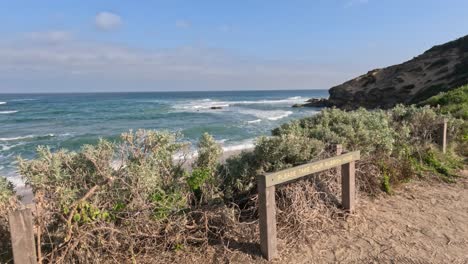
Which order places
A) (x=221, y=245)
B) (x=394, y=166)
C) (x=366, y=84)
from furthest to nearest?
1. (x=366, y=84)
2. (x=394, y=166)
3. (x=221, y=245)

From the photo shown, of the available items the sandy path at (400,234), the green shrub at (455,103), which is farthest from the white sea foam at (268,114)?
the sandy path at (400,234)

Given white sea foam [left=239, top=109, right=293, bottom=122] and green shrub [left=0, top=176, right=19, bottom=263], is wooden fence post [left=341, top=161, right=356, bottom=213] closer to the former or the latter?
green shrub [left=0, top=176, right=19, bottom=263]

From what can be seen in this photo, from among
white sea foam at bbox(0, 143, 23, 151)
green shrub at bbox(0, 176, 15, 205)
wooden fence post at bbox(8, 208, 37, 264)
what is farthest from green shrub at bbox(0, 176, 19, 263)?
white sea foam at bbox(0, 143, 23, 151)

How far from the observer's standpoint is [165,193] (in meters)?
3.91

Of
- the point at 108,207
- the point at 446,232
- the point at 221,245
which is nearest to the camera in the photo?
the point at 108,207

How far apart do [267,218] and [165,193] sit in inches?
52.8

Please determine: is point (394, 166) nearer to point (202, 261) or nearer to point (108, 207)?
point (202, 261)

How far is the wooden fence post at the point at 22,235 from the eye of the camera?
2.63 meters

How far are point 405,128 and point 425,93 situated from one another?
932 inches

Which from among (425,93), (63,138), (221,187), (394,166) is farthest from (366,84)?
(221,187)

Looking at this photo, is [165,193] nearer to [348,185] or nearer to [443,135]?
[348,185]

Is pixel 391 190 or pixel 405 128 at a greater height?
pixel 405 128

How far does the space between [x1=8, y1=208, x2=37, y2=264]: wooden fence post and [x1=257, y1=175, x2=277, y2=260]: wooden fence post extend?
2.09 meters

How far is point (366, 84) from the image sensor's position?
3897 centimetres
